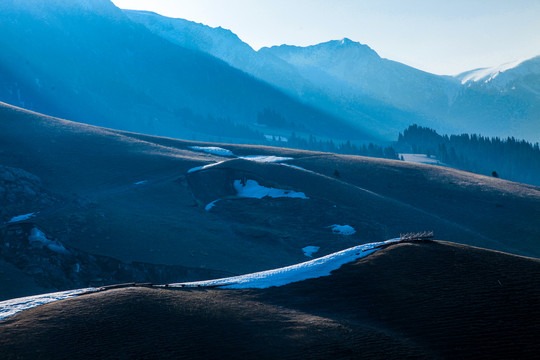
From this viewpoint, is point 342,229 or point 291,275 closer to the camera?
point 291,275

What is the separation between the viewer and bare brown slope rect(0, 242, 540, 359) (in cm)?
1491

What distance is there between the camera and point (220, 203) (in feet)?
201

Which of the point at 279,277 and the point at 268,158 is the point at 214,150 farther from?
the point at 279,277

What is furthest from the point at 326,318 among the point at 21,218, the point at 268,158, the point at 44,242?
the point at 268,158

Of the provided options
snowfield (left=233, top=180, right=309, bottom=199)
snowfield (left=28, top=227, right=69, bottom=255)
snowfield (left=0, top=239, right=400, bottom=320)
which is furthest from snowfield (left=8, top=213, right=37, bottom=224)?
snowfield (left=0, top=239, right=400, bottom=320)

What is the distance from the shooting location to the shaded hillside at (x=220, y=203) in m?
49.2

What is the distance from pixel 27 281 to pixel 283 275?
27504mm

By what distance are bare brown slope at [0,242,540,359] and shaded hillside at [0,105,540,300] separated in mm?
26615

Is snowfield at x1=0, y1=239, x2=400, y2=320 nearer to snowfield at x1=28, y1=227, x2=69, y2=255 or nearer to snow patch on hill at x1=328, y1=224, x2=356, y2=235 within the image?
snowfield at x1=28, y1=227, x2=69, y2=255

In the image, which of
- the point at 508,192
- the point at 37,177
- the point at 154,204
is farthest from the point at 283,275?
the point at 508,192

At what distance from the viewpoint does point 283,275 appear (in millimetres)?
21359

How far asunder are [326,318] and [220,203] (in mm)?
44822

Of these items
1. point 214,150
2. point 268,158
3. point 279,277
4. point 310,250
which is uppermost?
point 214,150

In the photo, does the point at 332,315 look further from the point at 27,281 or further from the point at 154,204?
the point at 154,204
